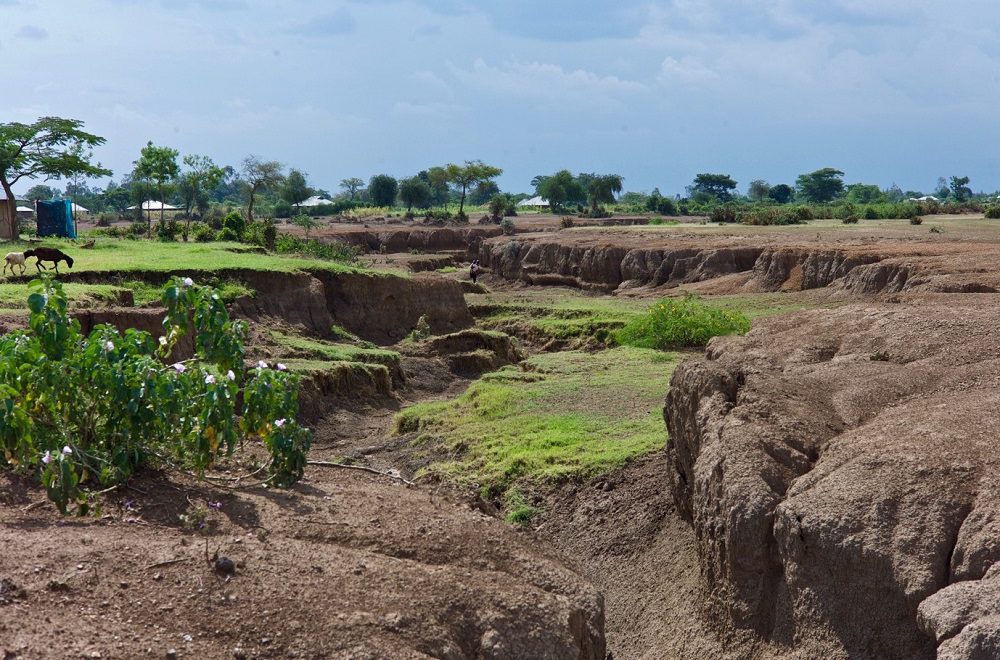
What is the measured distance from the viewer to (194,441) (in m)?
9.54

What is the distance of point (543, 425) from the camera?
1703 cm

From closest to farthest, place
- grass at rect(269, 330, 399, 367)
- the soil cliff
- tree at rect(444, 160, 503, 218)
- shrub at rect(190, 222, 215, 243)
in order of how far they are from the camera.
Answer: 1. the soil cliff
2. grass at rect(269, 330, 399, 367)
3. shrub at rect(190, 222, 215, 243)
4. tree at rect(444, 160, 503, 218)

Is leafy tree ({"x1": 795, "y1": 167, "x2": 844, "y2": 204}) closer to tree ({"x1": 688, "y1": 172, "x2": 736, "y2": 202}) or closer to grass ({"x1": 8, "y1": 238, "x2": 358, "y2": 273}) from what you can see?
tree ({"x1": 688, "y1": 172, "x2": 736, "y2": 202})

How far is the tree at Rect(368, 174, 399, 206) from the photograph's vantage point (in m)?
107

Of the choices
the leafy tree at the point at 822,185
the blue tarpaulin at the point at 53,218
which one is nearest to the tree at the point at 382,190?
the leafy tree at the point at 822,185

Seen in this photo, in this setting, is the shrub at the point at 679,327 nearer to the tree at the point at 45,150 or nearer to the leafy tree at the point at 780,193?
the tree at the point at 45,150

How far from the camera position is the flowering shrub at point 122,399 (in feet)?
30.1

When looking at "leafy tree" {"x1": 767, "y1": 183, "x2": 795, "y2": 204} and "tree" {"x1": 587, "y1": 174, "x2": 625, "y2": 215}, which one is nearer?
"tree" {"x1": 587, "y1": 174, "x2": 625, "y2": 215}

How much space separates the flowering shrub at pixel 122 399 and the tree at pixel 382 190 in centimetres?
9758

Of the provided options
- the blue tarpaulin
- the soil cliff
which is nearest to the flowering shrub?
the soil cliff

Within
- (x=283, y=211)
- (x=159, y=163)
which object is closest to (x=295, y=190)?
(x=283, y=211)

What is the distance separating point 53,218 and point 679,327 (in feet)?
77.8

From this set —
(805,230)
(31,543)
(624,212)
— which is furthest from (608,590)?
(624,212)

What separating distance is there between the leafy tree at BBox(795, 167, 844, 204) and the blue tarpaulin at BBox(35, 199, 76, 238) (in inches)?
3724
